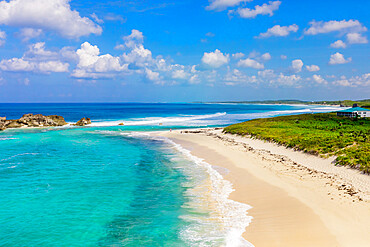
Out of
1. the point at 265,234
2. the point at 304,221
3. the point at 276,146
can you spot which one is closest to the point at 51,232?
the point at 265,234

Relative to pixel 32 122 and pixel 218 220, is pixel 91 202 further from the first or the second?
pixel 32 122

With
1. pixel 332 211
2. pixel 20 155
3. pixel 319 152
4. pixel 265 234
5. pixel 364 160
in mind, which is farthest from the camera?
pixel 20 155

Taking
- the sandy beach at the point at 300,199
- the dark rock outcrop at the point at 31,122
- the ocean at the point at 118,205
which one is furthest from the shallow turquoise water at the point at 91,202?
the dark rock outcrop at the point at 31,122

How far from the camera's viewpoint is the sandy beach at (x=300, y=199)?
11602mm

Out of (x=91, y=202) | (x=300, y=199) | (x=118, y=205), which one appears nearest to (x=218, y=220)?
(x=300, y=199)

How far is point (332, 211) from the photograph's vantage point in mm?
13945

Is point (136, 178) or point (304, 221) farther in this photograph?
point (136, 178)

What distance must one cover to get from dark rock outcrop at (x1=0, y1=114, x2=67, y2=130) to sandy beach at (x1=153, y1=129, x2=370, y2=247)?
67931mm

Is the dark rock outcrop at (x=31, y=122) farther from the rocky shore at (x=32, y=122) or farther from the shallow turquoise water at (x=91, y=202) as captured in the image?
the shallow turquoise water at (x=91, y=202)

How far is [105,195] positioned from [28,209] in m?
4.87

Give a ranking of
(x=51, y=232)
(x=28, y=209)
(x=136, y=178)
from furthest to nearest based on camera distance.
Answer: (x=136, y=178) → (x=28, y=209) → (x=51, y=232)

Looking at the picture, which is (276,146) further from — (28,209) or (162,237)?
(28,209)

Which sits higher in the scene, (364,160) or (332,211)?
(364,160)

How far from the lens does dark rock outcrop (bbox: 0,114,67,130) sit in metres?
72.4
